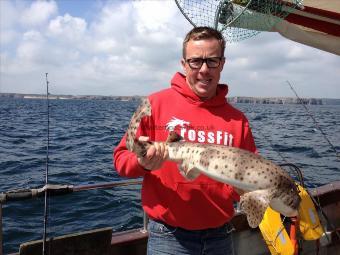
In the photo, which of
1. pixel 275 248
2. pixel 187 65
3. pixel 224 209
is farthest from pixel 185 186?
pixel 275 248

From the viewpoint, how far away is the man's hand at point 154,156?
3.00 metres

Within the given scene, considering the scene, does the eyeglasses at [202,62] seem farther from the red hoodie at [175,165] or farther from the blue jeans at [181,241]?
the blue jeans at [181,241]

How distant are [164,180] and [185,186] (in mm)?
185

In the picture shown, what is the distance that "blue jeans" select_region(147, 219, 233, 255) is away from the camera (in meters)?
3.26

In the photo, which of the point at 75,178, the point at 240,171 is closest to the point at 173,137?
the point at 240,171

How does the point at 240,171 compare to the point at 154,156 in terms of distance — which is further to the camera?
the point at 240,171

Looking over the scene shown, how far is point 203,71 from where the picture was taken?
3289mm

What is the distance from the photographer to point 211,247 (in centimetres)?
332

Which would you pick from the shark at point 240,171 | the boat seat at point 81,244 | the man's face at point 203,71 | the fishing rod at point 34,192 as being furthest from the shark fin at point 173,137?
the boat seat at point 81,244

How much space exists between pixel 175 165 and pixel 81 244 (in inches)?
69.6

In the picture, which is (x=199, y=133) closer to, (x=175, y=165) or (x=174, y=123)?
(x=174, y=123)

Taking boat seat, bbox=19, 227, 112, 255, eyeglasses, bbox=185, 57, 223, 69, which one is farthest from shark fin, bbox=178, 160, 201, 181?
boat seat, bbox=19, 227, 112, 255

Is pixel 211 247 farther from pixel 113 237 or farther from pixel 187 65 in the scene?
pixel 113 237

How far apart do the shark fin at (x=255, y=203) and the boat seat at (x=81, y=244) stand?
6.19 ft
